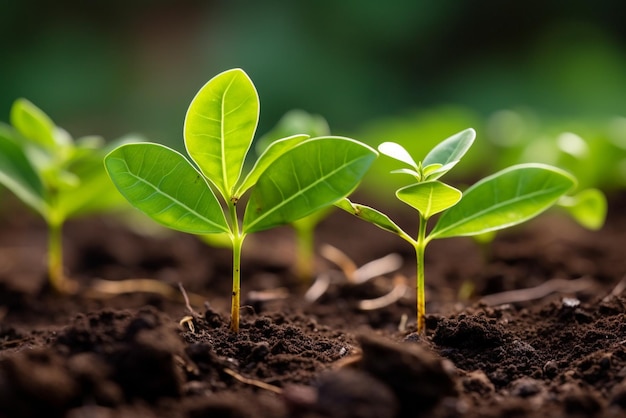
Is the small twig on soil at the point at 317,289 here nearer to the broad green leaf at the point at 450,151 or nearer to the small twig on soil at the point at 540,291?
the small twig on soil at the point at 540,291

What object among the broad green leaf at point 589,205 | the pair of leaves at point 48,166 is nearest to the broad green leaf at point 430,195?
the broad green leaf at point 589,205

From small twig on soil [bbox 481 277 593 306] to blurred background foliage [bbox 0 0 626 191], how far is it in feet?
11.2

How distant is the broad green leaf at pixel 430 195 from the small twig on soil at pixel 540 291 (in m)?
0.48

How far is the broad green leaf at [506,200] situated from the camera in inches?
45.1

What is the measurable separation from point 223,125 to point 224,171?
8 cm

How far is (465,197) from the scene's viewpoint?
122 cm

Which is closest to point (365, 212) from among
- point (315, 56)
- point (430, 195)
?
point (430, 195)

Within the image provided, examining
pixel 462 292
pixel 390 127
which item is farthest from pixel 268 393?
pixel 390 127

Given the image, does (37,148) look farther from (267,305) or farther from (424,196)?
(424,196)

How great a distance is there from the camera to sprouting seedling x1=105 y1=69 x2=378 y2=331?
111 cm

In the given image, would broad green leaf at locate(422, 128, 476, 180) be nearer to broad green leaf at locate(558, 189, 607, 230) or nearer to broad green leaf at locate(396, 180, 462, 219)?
broad green leaf at locate(396, 180, 462, 219)

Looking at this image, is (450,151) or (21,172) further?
(21,172)

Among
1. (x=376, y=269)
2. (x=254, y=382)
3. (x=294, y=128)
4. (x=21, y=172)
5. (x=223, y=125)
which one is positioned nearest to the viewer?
(x=254, y=382)

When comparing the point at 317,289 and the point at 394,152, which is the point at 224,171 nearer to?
the point at 394,152
